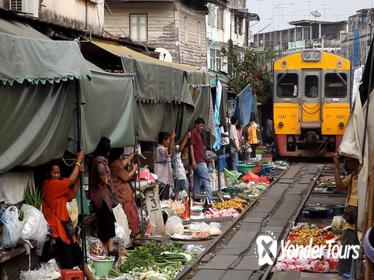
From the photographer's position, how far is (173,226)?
13328 mm

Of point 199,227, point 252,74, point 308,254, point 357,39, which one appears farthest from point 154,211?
point 357,39

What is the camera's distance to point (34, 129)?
866 cm

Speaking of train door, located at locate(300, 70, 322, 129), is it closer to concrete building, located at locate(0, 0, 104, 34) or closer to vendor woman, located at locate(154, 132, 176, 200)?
concrete building, located at locate(0, 0, 104, 34)

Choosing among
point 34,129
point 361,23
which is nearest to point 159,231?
point 34,129

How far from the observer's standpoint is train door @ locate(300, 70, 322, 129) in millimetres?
26344

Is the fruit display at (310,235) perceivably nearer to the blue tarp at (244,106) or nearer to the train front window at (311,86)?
the blue tarp at (244,106)

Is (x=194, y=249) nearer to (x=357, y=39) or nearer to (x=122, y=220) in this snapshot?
(x=122, y=220)

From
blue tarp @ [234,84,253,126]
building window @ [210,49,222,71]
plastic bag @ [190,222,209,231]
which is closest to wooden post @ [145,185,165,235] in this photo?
plastic bag @ [190,222,209,231]

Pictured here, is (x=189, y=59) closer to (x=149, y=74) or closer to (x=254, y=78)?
(x=254, y=78)

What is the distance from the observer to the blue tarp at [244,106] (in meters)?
24.9

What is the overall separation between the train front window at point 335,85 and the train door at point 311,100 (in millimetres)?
276

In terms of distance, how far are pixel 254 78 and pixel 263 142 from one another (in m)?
3.07

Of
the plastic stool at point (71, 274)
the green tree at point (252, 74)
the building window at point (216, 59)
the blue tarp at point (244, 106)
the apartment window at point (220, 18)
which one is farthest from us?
the apartment window at point (220, 18)

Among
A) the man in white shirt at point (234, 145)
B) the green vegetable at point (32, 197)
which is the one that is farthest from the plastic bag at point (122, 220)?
the man in white shirt at point (234, 145)
